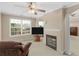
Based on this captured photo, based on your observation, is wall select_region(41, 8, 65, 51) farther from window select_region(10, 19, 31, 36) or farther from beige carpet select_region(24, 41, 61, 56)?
window select_region(10, 19, 31, 36)

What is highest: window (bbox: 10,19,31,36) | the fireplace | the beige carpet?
window (bbox: 10,19,31,36)

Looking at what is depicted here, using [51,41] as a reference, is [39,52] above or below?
below

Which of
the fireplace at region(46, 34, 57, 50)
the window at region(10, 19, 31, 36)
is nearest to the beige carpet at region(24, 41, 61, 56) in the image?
the fireplace at region(46, 34, 57, 50)

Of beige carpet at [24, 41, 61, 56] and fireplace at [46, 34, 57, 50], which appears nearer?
beige carpet at [24, 41, 61, 56]

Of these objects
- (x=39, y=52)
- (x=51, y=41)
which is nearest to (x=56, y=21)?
(x=51, y=41)

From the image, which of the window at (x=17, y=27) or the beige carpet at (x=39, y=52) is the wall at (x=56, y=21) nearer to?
the beige carpet at (x=39, y=52)

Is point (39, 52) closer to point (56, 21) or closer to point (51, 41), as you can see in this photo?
point (51, 41)

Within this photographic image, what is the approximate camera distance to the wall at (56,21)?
16.3ft

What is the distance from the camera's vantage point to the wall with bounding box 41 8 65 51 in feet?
16.3

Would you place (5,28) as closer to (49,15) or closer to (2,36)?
(2,36)

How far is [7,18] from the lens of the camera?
12.2 ft

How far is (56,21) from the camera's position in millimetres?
5508

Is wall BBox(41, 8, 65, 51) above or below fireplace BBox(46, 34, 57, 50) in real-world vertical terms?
above

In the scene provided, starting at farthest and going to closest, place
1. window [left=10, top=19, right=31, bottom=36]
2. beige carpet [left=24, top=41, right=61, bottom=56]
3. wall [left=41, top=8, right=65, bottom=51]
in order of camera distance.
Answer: wall [left=41, top=8, right=65, bottom=51]
beige carpet [left=24, top=41, right=61, bottom=56]
window [left=10, top=19, right=31, bottom=36]
